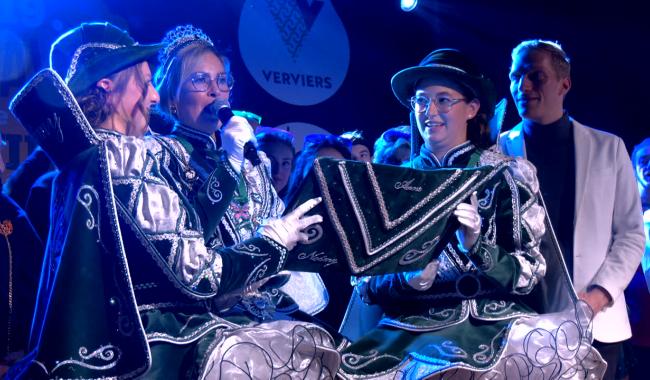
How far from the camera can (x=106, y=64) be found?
210 centimetres

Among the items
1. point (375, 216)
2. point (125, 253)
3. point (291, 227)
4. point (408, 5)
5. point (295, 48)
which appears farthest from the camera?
Answer: point (408, 5)

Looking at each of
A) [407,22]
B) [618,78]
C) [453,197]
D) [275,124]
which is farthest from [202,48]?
[618,78]

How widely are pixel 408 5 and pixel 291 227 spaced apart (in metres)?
4.25

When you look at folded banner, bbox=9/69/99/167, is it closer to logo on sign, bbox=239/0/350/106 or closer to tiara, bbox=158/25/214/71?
tiara, bbox=158/25/214/71

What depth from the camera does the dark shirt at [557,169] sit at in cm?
306

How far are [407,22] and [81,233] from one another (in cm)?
464

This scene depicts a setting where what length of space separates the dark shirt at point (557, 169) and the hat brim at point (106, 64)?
1.71 meters

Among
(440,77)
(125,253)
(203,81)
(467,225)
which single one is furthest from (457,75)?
(125,253)

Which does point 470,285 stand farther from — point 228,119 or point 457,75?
point 228,119

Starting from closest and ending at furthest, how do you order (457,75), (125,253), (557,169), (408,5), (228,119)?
1. (125,253)
2. (228,119)
3. (457,75)
4. (557,169)
5. (408,5)

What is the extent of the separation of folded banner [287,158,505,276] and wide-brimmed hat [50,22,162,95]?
587 mm

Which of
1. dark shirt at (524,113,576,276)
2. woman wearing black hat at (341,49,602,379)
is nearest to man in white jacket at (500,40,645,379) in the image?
dark shirt at (524,113,576,276)

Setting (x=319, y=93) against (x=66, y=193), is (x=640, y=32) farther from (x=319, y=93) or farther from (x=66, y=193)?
(x=66, y=193)

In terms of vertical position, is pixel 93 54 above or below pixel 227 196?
above
